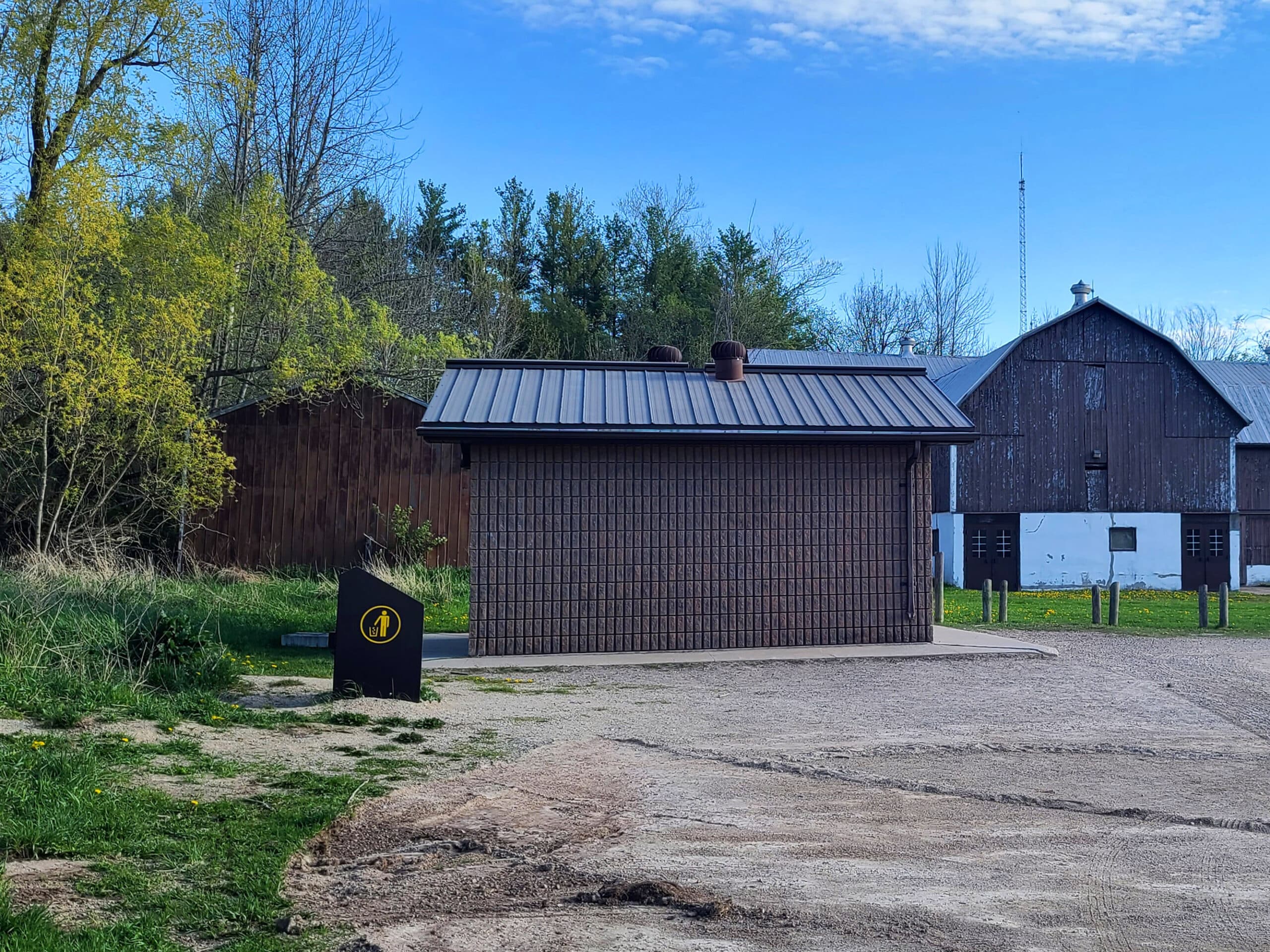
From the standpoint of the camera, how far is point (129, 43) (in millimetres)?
18172

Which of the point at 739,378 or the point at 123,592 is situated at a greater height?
the point at 739,378

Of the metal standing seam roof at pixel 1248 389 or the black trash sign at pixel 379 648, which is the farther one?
the metal standing seam roof at pixel 1248 389

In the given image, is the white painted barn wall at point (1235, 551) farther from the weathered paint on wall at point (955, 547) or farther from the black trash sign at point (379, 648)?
the black trash sign at point (379, 648)

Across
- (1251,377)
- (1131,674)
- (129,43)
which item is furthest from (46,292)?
(1251,377)

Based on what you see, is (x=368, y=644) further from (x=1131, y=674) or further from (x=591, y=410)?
(x=1131, y=674)

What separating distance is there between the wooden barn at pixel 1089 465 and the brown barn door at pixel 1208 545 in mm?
34

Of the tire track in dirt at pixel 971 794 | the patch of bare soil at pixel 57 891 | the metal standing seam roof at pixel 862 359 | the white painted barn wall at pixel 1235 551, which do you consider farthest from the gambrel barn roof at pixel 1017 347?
the patch of bare soil at pixel 57 891

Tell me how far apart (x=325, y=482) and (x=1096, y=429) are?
2086 cm

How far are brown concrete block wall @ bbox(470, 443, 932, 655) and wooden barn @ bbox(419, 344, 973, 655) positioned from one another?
0.02 meters

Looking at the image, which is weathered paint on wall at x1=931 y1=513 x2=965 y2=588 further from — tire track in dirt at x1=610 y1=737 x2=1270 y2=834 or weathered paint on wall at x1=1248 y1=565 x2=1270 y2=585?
tire track in dirt at x1=610 y1=737 x2=1270 y2=834

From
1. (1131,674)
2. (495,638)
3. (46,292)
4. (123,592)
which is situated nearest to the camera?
(1131,674)

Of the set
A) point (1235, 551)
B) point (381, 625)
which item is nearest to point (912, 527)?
point (381, 625)

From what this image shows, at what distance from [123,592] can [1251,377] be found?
116 feet

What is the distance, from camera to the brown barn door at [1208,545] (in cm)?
3016
